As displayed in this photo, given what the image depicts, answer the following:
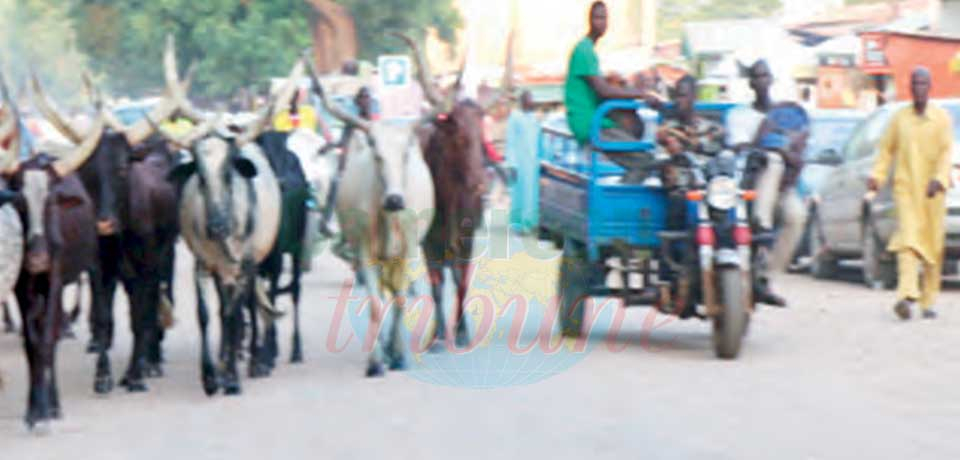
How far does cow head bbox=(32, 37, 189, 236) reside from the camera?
1104cm

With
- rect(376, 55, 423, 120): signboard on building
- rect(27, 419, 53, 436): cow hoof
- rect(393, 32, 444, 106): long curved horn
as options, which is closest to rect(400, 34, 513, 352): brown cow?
rect(393, 32, 444, 106): long curved horn

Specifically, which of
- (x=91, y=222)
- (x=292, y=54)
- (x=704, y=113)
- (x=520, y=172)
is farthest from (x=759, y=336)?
(x=292, y=54)

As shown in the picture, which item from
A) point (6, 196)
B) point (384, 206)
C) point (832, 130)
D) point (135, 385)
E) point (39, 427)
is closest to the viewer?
point (6, 196)

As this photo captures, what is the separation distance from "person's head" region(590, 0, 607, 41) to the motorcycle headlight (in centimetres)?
165

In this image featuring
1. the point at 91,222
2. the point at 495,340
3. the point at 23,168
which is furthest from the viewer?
the point at 495,340

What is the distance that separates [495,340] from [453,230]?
0.83 meters

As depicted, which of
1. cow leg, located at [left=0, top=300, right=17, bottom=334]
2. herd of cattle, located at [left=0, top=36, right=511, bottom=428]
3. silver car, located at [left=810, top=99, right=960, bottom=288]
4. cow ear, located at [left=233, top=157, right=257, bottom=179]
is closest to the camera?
herd of cattle, located at [left=0, top=36, right=511, bottom=428]

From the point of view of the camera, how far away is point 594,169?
12.4m

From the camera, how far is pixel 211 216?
36.3 feet

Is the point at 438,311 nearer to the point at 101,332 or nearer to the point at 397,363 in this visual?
the point at 397,363

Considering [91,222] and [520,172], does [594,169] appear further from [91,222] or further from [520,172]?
[520,172]

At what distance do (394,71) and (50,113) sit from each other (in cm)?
1700

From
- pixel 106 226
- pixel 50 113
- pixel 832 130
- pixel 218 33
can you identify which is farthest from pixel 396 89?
pixel 50 113

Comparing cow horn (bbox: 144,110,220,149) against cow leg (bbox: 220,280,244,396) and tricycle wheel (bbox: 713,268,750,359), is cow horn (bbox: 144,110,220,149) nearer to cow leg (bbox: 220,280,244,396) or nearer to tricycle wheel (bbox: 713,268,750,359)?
cow leg (bbox: 220,280,244,396)
